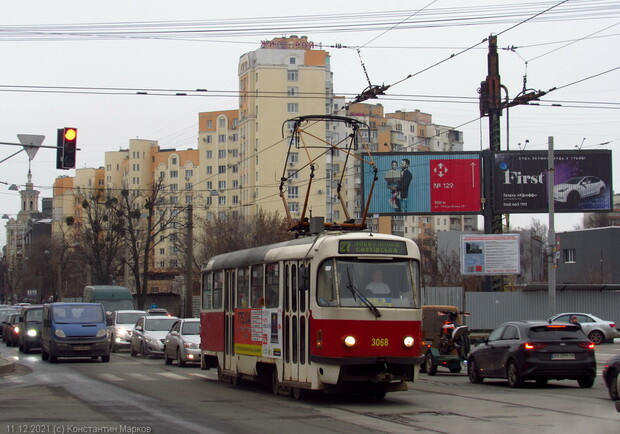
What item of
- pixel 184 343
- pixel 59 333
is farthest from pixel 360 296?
pixel 59 333

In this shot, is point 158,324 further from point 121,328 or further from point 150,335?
point 121,328

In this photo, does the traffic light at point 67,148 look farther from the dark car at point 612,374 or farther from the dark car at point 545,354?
the dark car at point 612,374

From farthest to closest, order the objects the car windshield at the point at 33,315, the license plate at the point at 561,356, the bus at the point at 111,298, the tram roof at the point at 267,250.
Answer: the bus at the point at 111,298, the car windshield at the point at 33,315, the license plate at the point at 561,356, the tram roof at the point at 267,250

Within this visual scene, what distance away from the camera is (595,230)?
2869 inches

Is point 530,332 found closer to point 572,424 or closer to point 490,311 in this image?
point 572,424

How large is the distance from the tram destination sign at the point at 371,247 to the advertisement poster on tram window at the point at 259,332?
2032 millimetres

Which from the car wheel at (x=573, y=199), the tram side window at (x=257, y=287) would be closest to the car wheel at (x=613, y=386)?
the tram side window at (x=257, y=287)

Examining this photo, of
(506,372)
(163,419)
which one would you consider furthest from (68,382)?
(506,372)

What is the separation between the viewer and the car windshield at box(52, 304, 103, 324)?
29.5 meters

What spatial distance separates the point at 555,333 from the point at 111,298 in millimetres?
32190

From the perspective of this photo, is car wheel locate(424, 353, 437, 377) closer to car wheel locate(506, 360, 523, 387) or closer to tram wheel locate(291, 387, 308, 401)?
car wheel locate(506, 360, 523, 387)

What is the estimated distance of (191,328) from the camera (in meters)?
28.3

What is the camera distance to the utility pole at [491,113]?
44.3 meters

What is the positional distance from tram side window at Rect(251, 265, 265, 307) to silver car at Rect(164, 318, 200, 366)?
9.46 meters
